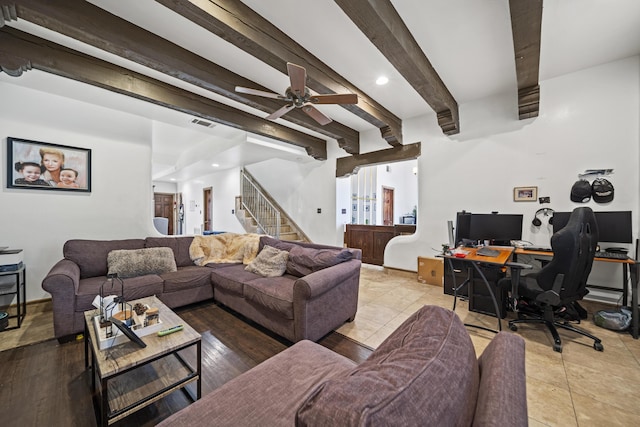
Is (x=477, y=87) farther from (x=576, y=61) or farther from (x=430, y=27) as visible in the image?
(x=430, y=27)

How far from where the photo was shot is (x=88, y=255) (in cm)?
297

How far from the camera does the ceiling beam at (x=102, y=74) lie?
94.0 inches

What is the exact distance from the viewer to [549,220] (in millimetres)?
3402

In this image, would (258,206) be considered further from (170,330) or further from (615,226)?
(615,226)

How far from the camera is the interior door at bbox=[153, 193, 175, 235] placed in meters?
10.5

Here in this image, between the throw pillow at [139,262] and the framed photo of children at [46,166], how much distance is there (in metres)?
1.41

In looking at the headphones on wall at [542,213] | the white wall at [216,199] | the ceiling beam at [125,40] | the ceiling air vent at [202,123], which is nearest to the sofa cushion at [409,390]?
the ceiling beam at [125,40]

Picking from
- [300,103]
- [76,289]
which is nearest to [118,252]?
[76,289]

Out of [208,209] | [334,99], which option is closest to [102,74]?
[334,99]

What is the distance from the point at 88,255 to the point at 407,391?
12.5 feet

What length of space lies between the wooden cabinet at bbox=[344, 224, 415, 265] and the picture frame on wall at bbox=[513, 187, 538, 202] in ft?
6.87

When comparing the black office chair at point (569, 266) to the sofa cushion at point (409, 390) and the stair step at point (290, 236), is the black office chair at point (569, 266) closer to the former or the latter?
the sofa cushion at point (409, 390)

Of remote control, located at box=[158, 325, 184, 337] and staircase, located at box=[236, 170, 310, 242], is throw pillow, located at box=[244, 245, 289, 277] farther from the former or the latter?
staircase, located at box=[236, 170, 310, 242]

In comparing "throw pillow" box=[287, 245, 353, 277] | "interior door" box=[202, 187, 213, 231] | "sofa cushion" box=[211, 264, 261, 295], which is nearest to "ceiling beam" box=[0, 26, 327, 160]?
"sofa cushion" box=[211, 264, 261, 295]
